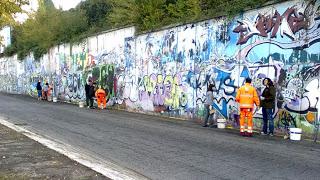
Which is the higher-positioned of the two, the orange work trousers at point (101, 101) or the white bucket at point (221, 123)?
the orange work trousers at point (101, 101)

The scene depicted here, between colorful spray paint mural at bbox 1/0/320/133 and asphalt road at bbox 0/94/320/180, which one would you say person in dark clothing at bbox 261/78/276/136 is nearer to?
colorful spray paint mural at bbox 1/0/320/133

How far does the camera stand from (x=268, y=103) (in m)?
14.3

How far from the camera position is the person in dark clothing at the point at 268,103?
46.7ft

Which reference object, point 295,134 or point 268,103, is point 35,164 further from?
point 268,103

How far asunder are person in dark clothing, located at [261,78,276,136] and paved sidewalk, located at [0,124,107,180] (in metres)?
7.27

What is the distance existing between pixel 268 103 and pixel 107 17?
18.1m

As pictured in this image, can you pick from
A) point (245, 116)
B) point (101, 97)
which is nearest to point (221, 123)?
point (245, 116)

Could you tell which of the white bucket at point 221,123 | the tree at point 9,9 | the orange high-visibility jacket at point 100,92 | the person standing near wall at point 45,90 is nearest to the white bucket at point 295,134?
the white bucket at point 221,123

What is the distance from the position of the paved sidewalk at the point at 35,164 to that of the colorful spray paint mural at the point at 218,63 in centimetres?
824

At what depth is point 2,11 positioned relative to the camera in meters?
11.2

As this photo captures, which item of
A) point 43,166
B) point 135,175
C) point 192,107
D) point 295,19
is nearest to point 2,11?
point 43,166

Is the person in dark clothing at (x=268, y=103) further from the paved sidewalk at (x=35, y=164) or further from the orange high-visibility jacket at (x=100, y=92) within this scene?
the orange high-visibility jacket at (x=100, y=92)

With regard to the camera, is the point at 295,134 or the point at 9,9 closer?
the point at 9,9

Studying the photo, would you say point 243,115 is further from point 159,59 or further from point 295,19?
point 159,59
